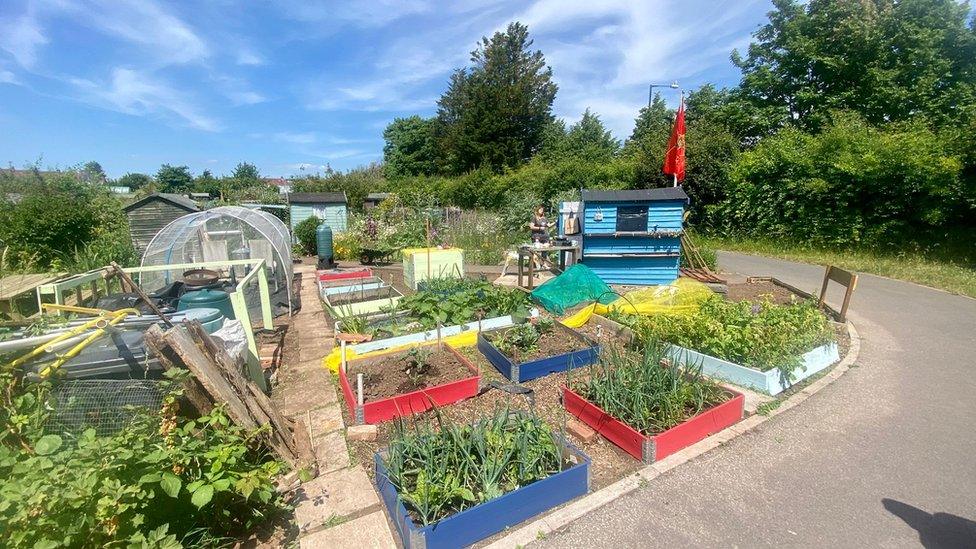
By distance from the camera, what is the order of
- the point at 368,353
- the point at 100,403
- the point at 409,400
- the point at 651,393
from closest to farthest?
the point at 100,403 < the point at 651,393 < the point at 409,400 < the point at 368,353

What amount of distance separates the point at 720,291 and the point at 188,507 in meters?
8.44

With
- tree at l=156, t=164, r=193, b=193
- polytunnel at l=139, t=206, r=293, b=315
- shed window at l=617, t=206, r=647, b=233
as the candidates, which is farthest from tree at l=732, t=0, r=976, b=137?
tree at l=156, t=164, r=193, b=193

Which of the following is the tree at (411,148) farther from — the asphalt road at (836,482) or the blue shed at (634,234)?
the asphalt road at (836,482)

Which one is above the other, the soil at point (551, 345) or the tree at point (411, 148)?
the tree at point (411, 148)

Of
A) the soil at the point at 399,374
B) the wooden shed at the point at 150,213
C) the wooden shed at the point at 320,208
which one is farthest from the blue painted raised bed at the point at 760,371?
the wooden shed at the point at 320,208

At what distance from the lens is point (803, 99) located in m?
18.4

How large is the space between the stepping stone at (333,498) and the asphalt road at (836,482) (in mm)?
1291

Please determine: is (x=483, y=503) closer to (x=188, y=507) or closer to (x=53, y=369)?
(x=188, y=507)

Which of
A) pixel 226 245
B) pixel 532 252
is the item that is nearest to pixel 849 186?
pixel 532 252

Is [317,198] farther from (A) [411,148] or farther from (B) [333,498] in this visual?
(A) [411,148]

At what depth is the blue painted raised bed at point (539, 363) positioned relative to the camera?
474cm

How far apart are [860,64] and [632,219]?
51.9 feet

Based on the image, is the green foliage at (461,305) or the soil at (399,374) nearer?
the soil at (399,374)

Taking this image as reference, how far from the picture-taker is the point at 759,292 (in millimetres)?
8469
